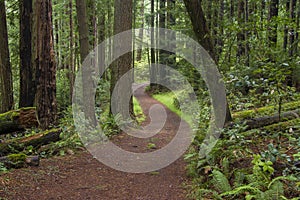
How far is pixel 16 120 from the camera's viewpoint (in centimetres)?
718

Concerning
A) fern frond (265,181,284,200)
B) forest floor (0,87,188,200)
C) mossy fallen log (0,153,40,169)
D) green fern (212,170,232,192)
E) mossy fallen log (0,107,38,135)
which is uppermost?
mossy fallen log (0,107,38,135)

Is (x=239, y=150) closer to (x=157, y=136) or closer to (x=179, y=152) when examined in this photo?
(x=179, y=152)

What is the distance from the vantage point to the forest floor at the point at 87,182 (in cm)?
570

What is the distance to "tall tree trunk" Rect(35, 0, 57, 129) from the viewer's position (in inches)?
386

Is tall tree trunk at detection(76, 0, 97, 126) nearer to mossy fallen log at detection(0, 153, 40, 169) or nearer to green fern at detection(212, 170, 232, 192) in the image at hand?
mossy fallen log at detection(0, 153, 40, 169)

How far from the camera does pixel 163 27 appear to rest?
2567 centimetres

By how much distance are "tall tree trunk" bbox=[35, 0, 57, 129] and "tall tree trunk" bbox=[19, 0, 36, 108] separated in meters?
2.08

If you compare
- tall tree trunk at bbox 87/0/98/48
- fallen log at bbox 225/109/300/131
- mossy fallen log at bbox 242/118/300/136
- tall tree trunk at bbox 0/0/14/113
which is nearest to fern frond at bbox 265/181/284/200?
mossy fallen log at bbox 242/118/300/136

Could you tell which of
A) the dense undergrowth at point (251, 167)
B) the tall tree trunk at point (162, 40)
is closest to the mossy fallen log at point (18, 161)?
the dense undergrowth at point (251, 167)

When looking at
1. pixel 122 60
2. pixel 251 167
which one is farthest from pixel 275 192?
pixel 122 60

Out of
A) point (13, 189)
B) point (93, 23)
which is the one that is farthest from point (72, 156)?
point (93, 23)

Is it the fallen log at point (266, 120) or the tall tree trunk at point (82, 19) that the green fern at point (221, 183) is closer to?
the fallen log at point (266, 120)

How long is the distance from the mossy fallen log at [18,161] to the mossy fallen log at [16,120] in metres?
0.59

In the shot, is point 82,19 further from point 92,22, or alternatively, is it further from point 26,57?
point 92,22
